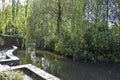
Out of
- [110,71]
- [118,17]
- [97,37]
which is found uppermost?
[118,17]

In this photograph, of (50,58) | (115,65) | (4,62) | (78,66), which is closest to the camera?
(4,62)

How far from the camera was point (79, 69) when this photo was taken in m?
10.6

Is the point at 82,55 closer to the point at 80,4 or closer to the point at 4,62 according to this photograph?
the point at 80,4

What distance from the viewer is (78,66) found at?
11188 millimetres

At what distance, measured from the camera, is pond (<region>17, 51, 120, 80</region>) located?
9273mm

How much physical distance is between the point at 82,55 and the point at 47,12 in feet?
10.5

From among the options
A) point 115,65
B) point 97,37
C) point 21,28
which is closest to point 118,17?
point 97,37

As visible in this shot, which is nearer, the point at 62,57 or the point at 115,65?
the point at 115,65

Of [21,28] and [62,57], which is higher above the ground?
[21,28]

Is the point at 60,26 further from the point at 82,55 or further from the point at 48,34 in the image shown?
the point at 82,55

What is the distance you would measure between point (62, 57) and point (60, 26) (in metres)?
1.91

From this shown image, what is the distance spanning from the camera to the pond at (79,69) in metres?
9.27

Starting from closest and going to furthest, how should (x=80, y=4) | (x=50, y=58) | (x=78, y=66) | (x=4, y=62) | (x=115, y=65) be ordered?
(x=4, y=62)
(x=80, y=4)
(x=78, y=66)
(x=115, y=65)
(x=50, y=58)

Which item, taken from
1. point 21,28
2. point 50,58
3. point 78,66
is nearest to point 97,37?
point 78,66
